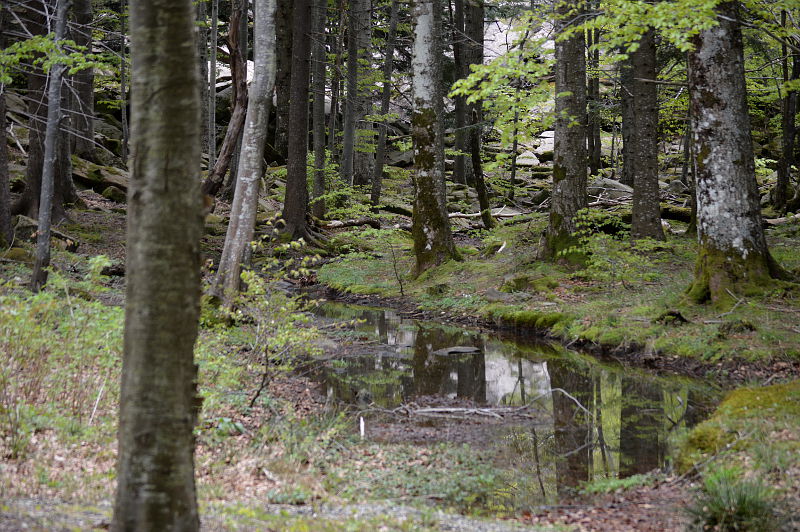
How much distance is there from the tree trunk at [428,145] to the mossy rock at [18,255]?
7834 mm

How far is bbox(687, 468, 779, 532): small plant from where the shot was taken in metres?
3.77

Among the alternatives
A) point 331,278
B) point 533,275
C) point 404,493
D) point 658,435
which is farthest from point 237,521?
point 331,278

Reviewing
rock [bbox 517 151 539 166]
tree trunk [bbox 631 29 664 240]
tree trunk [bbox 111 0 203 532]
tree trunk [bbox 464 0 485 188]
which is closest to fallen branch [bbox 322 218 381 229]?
tree trunk [bbox 464 0 485 188]

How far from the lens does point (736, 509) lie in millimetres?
3822

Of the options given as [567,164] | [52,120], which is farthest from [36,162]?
[567,164]

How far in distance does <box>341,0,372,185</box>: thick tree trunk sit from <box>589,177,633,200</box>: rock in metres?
9.12

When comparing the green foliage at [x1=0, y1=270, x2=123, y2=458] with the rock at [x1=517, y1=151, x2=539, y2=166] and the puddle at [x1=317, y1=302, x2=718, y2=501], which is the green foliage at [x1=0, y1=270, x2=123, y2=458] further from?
the rock at [x1=517, y1=151, x2=539, y2=166]

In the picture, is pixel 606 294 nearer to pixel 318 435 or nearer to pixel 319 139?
pixel 318 435

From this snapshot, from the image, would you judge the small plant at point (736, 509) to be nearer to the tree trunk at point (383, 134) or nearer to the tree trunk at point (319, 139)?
the tree trunk at point (319, 139)

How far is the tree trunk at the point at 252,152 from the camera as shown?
10.0m

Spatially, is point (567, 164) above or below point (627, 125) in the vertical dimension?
below

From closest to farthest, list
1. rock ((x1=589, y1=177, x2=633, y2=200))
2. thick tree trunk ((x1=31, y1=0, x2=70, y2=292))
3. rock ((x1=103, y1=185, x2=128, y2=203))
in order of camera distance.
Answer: thick tree trunk ((x1=31, y1=0, x2=70, y2=292)) < rock ((x1=103, y1=185, x2=128, y2=203)) < rock ((x1=589, y1=177, x2=633, y2=200))

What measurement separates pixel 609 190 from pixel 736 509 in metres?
19.4

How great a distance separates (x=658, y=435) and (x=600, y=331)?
374 cm
